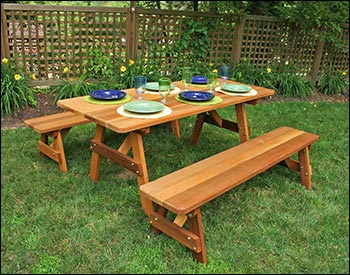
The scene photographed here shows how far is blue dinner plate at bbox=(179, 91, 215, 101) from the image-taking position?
283cm

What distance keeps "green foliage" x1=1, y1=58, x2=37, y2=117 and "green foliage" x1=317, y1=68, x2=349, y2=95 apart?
457cm

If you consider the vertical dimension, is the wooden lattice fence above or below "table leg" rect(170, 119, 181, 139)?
above

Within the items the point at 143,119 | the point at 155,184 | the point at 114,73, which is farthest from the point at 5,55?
the point at 155,184

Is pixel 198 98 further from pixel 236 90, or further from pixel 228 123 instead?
pixel 228 123

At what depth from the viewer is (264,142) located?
118 inches

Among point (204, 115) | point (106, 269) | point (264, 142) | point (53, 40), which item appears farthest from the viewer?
point (53, 40)

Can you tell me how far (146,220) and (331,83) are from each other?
194 inches

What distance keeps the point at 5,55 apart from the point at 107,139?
1.84m

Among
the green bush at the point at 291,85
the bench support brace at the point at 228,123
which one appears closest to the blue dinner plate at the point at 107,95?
the bench support brace at the point at 228,123

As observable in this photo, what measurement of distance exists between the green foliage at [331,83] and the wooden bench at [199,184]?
3732 millimetres

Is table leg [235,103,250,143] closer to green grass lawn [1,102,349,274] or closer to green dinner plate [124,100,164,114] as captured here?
green grass lawn [1,102,349,274]

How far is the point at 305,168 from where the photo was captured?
Answer: 10.0 ft

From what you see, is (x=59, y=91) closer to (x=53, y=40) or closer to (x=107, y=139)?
(x=53, y=40)

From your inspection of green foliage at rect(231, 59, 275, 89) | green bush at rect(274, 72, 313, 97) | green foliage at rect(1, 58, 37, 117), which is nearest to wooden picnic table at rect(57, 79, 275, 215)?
green foliage at rect(1, 58, 37, 117)
